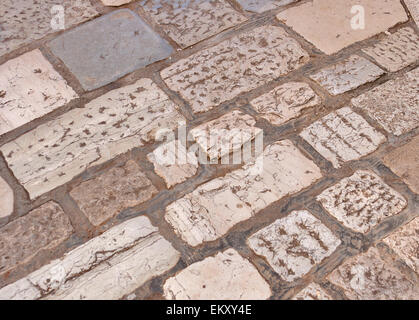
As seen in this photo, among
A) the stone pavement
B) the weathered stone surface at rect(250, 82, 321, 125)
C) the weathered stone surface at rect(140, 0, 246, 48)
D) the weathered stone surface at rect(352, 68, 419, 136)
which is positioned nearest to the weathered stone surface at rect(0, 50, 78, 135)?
the stone pavement

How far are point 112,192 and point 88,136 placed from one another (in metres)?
0.32

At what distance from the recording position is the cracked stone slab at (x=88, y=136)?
6.82 ft

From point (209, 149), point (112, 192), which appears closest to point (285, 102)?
point (209, 149)

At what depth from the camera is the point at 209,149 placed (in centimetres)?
212

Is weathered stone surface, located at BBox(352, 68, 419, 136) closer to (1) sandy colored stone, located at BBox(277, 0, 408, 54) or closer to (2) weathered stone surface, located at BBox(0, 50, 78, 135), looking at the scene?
(1) sandy colored stone, located at BBox(277, 0, 408, 54)

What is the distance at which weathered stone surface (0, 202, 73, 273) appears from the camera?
1848mm

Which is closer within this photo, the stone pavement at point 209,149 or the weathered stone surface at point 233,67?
the stone pavement at point 209,149

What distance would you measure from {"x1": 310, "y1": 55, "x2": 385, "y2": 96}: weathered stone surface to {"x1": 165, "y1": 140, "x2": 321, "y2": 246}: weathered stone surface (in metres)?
0.42

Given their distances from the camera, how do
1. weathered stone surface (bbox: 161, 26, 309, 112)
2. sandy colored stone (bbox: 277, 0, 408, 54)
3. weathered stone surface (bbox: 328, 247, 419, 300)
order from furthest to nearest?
sandy colored stone (bbox: 277, 0, 408, 54) → weathered stone surface (bbox: 161, 26, 309, 112) → weathered stone surface (bbox: 328, 247, 419, 300)

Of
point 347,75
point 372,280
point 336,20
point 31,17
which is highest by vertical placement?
point 31,17

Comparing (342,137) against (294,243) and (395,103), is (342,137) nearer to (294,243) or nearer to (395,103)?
(395,103)

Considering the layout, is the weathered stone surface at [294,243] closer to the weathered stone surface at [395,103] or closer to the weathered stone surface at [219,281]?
the weathered stone surface at [219,281]

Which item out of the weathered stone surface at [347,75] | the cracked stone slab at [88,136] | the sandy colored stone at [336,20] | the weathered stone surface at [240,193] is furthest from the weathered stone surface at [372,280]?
the sandy colored stone at [336,20]

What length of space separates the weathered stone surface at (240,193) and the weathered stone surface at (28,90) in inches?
32.3
